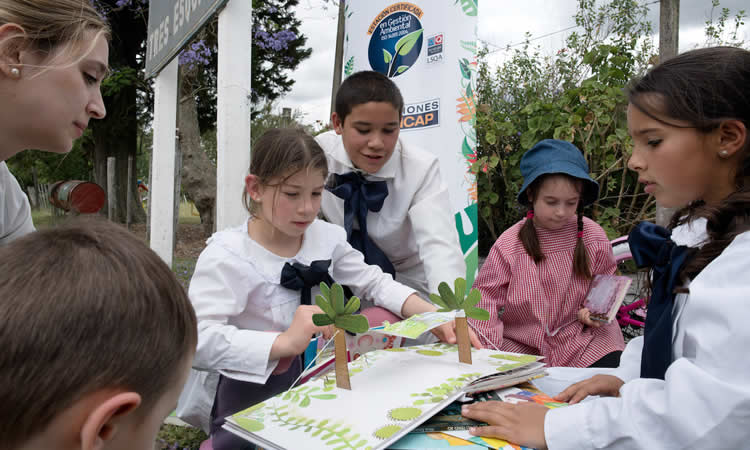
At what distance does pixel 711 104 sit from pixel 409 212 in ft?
4.47

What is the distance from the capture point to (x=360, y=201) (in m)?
2.31

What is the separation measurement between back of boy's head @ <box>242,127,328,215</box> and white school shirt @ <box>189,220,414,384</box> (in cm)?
23

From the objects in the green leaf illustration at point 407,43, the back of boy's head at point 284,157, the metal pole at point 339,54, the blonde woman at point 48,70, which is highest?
the metal pole at point 339,54

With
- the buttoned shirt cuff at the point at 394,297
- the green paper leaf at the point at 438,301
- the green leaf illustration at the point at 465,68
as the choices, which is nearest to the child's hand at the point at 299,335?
the green paper leaf at the point at 438,301

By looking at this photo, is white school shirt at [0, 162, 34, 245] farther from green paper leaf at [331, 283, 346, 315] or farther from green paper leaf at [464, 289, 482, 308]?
green paper leaf at [464, 289, 482, 308]

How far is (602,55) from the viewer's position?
461cm

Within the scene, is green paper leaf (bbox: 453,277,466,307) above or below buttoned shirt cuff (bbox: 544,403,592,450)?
above

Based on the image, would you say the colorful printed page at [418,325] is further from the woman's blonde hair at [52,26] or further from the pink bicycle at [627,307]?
the pink bicycle at [627,307]

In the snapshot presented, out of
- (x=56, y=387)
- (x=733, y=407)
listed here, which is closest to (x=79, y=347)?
(x=56, y=387)

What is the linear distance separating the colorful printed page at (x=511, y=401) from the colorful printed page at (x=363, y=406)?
0.06m

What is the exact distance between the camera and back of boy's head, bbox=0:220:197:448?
0.55 m

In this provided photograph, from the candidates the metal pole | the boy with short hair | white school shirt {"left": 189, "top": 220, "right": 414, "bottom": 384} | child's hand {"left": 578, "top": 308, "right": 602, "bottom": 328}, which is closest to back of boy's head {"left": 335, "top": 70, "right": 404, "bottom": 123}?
the boy with short hair

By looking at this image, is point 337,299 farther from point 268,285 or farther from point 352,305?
point 268,285

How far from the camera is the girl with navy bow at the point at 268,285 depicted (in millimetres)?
1425
